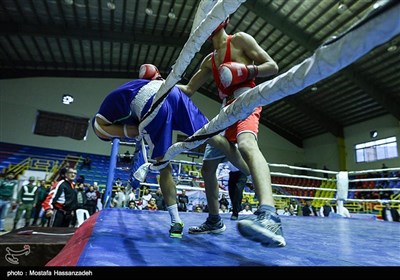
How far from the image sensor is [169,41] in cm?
979

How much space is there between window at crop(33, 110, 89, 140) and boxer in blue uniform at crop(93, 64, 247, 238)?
11056mm

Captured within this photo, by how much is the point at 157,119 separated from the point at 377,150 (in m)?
12.2

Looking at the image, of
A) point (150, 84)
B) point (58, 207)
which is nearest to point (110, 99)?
point (150, 84)

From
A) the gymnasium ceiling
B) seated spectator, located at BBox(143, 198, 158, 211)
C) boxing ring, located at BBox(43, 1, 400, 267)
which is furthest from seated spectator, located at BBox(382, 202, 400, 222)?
the gymnasium ceiling

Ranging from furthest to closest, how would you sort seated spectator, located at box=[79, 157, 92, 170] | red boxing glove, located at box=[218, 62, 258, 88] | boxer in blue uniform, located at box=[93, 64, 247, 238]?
seated spectator, located at box=[79, 157, 92, 170]
boxer in blue uniform, located at box=[93, 64, 247, 238]
red boxing glove, located at box=[218, 62, 258, 88]

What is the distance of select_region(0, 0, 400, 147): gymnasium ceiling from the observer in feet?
26.2

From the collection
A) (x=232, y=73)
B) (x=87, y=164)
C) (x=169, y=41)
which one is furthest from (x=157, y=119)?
(x=87, y=164)

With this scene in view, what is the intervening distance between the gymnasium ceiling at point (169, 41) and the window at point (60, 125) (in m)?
1.73

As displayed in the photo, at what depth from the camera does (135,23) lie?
364 inches

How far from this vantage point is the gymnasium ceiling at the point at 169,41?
7984 millimetres

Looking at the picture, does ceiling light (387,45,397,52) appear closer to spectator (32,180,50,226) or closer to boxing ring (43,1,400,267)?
boxing ring (43,1,400,267)

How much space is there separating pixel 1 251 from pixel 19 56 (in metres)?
10.5

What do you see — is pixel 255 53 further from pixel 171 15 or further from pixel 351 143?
pixel 351 143

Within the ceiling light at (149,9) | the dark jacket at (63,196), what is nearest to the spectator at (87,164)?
the ceiling light at (149,9)
